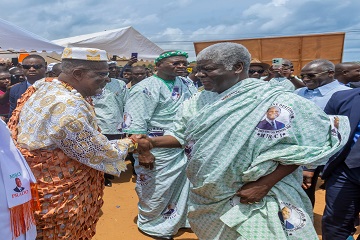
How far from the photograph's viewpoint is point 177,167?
4.06 metres

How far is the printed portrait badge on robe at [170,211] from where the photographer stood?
4133mm

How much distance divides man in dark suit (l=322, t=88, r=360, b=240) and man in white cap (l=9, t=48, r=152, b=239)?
1888 mm

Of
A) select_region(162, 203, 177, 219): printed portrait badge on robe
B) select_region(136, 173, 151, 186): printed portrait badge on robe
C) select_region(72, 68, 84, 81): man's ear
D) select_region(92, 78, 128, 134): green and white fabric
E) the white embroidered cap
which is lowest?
select_region(162, 203, 177, 219): printed portrait badge on robe

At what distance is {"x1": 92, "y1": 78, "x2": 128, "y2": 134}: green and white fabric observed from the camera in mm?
5945

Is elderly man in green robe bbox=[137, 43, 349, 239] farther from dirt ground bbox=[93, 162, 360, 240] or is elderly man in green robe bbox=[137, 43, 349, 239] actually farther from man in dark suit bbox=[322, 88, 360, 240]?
dirt ground bbox=[93, 162, 360, 240]

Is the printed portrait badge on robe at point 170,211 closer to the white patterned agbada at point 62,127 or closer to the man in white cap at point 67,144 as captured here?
the man in white cap at point 67,144

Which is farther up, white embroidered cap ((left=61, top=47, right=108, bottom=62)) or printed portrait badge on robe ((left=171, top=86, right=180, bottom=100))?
white embroidered cap ((left=61, top=47, right=108, bottom=62))

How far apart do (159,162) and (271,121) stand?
2.13 meters

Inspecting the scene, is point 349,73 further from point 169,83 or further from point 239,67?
point 239,67

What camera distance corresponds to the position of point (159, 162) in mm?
3988

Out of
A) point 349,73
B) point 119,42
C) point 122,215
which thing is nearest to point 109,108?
point 122,215

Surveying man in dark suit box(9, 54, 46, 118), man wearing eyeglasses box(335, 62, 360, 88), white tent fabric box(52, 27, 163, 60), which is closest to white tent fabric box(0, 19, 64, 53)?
man in dark suit box(9, 54, 46, 118)

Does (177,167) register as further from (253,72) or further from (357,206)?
(253,72)

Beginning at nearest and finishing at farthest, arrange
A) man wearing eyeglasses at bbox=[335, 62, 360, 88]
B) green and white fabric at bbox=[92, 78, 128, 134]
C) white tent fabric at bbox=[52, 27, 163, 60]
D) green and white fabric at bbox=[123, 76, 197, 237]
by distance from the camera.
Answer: green and white fabric at bbox=[123, 76, 197, 237], man wearing eyeglasses at bbox=[335, 62, 360, 88], green and white fabric at bbox=[92, 78, 128, 134], white tent fabric at bbox=[52, 27, 163, 60]
